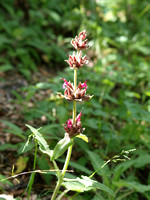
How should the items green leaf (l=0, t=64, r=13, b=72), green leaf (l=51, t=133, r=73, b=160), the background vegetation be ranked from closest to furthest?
1. green leaf (l=51, t=133, r=73, b=160)
2. the background vegetation
3. green leaf (l=0, t=64, r=13, b=72)

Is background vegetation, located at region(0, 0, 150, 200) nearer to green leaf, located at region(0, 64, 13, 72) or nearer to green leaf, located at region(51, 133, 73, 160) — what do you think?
green leaf, located at region(0, 64, 13, 72)

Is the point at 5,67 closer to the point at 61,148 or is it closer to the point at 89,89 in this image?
the point at 89,89

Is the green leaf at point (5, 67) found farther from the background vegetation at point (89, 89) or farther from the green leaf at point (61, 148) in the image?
the green leaf at point (61, 148)

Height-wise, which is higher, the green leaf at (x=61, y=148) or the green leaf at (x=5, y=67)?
the green leaf at (x=5, y=67)

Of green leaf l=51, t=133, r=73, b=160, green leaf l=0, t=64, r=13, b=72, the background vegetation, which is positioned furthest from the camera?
green leaf l=0, t=64, r=13, b=72

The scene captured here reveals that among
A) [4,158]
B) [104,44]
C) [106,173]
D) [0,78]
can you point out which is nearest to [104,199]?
[106,173]

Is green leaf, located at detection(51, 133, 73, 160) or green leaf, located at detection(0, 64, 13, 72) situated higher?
green leaf, located at detection(0, 64, 13, 72)

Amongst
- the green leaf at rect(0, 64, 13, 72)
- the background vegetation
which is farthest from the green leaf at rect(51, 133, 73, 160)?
the green leaf at rect(0, 64, 13, 72)

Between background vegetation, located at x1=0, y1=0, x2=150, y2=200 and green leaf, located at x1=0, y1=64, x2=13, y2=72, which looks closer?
background vegetation, located at x1=0, y1=0, x2=150, y2=200

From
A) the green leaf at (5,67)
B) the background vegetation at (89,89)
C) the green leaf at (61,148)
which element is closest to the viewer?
the green leaf at (61,148)

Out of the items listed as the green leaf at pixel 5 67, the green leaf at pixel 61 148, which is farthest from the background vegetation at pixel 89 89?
the green leaf at pixel 61 148
